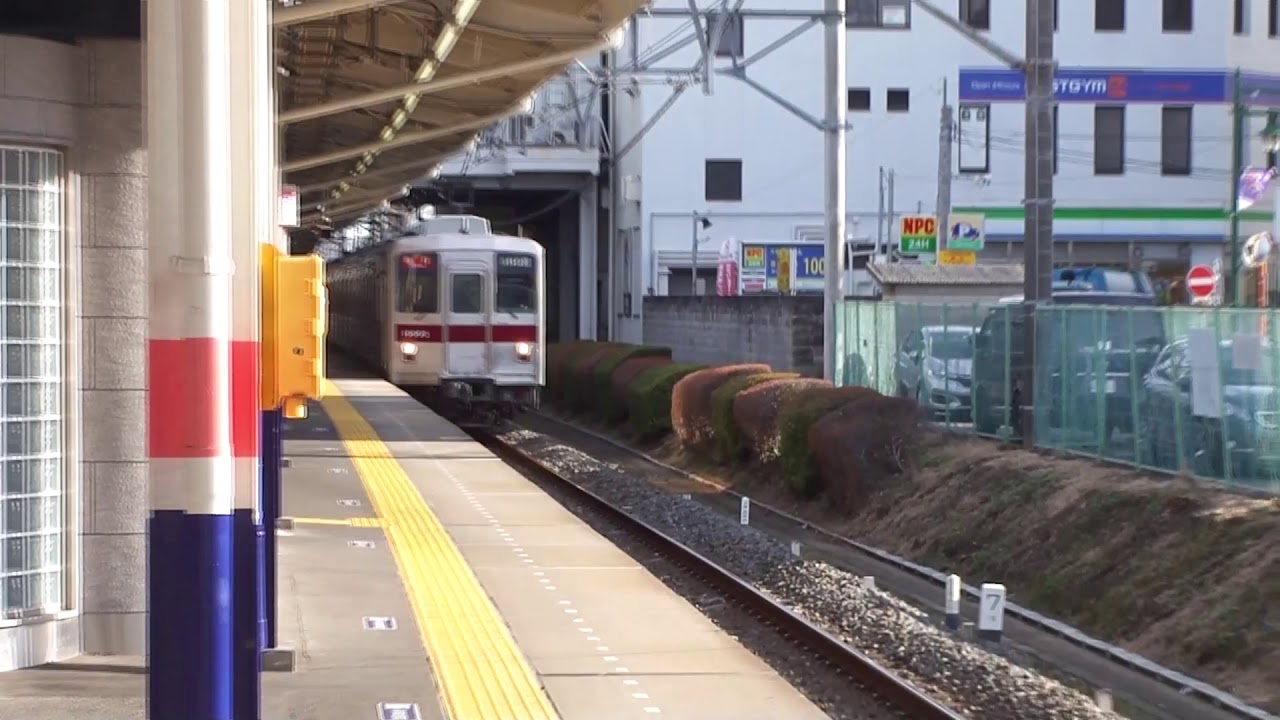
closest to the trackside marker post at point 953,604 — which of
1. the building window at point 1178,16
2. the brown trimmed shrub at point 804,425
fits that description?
the brown trimmed shrub at point 804,425

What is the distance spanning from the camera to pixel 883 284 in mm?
24812

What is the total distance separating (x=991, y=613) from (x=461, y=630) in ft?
14.1

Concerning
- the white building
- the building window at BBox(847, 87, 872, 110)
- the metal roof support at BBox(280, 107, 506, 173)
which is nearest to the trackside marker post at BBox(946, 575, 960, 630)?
the metal roof support at BBox(280, 107, 506, 173)

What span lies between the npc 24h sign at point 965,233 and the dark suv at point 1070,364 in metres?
10.0

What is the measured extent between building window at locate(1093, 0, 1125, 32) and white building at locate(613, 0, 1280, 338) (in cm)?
3

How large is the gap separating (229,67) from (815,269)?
3012 cm

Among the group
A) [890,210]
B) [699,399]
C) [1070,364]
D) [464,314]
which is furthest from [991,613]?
[890,210]

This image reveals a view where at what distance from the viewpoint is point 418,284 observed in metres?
26.6

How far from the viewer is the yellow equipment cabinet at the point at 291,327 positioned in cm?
552

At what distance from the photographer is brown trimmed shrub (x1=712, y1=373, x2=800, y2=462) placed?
23203 mm

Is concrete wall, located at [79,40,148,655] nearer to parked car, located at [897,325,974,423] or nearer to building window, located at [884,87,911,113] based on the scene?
parked car, located at [897,325,974,423]

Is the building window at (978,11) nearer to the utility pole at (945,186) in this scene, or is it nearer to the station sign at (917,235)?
the utility pole at (945,186)

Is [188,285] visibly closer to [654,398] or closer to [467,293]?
[467,293]

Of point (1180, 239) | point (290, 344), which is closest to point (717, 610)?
point (290, 344)
